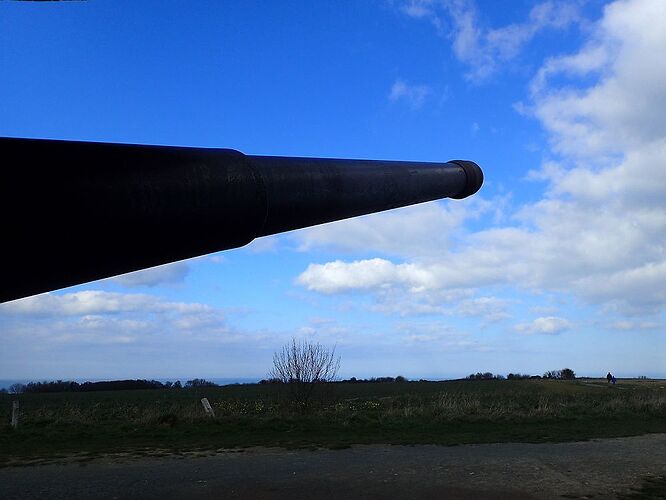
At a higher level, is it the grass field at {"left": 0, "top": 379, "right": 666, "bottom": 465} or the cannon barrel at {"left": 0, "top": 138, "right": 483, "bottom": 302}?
the cannon barrel at {"left": 0, "top": 138, "right": 483, "bottom": 302}

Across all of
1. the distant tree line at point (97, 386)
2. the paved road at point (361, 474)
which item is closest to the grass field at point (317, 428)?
the paved road at point (361, 474)

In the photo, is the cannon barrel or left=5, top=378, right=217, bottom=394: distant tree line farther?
left=5, top=378, right=217, bottom=394: distant tree line

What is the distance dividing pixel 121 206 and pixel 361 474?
7.86 metres

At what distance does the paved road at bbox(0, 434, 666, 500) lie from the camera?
7828 mm

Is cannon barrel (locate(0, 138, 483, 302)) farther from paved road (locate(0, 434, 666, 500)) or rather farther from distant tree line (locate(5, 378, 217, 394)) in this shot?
distant tree line (locate(5, 378, 217, 394))

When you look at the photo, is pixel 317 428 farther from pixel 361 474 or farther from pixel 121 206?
pixel 121 206

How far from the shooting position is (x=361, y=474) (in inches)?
355

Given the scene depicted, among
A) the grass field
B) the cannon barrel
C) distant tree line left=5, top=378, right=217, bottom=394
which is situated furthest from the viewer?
distant tree line left=5, top=378, right=217, bottom=394

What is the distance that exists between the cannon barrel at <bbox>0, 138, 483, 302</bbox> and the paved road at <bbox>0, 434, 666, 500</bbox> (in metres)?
5.79

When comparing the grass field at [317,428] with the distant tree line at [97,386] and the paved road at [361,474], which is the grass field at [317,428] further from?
the distant tree line at [97,386]

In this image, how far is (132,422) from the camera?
16.1 meters

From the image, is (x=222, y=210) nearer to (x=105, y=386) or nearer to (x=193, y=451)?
(x=193, y=451)

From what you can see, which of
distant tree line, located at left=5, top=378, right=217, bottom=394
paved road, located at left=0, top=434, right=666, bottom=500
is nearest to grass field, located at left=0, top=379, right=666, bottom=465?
paved road, located at left=0, top=434, right=666, bottom=500

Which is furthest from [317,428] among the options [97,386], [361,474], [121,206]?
[97,386]
